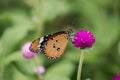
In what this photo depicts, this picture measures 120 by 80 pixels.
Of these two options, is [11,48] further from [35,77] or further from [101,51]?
[101,51]

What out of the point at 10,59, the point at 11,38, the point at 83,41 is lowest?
the point at 83,41

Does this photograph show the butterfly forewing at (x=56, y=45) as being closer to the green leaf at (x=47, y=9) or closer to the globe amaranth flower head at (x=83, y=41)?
the globe amaranth flower head at (x=83, y=41)

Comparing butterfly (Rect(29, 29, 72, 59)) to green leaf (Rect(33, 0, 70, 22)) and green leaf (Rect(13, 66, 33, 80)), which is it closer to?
green leaf (Rect(13, 66, 33, 80))

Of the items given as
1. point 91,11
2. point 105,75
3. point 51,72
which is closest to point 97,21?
point 91,11

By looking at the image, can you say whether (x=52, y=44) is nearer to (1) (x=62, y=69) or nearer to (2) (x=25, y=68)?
(2) (x=25, y=68)

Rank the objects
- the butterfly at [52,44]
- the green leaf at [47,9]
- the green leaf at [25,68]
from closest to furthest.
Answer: the butterfly at [52,44] < the green leaf at [25,68] < the green leaf at [47,9]

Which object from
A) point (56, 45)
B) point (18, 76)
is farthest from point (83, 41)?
point (18, 76)

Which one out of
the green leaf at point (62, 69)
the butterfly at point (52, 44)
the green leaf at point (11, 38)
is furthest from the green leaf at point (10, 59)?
the butterfly at point (52, 44)
